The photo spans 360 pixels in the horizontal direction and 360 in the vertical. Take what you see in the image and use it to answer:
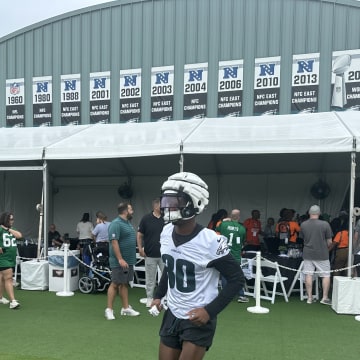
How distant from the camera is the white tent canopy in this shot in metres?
7.20

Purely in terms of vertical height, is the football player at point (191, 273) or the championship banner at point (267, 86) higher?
the championship banner at point (267, 86)

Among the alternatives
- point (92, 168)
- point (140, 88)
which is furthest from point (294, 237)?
point (140, 88)

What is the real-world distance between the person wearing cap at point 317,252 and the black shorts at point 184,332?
4.81 metres

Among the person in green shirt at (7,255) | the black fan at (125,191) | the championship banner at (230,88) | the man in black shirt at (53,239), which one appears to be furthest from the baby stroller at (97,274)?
the championship banner at (230,88)

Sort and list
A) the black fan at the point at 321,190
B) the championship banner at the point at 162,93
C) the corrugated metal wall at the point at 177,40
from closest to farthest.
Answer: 1. the black fan at the point at 321,190
2. the corrugated metal wall at the point at 177,40
3. the championship banner at the point at 162,93

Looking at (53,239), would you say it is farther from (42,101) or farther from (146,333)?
(42,101)

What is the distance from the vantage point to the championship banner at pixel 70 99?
1423 cm

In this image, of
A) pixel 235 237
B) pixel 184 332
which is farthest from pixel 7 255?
pixel 184 332

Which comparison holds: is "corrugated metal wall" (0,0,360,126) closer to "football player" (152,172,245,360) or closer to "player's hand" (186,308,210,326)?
"football player" (152,172,245,360)

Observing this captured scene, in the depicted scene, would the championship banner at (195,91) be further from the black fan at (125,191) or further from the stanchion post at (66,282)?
the stanchion post at (66,282)

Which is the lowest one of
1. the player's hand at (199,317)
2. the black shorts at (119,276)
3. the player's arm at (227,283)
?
the black shorts at (119,276)

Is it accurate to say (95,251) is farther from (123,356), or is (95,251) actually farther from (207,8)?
(207,8)

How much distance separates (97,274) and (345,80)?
28.5 feet

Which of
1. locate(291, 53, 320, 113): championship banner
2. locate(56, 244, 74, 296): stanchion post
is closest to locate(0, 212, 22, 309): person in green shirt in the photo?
locate(56, 244, 74, 296): stanchion post
